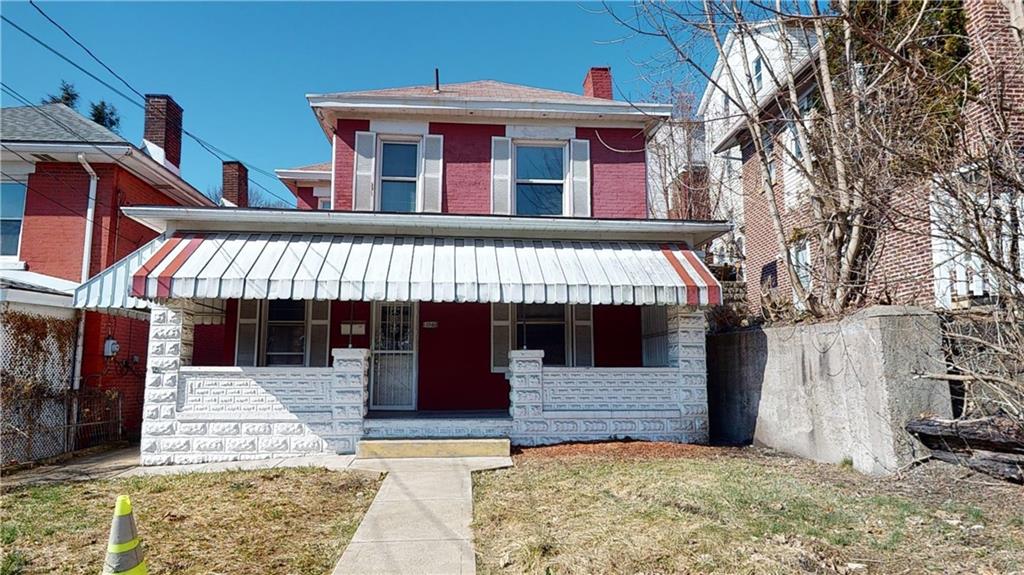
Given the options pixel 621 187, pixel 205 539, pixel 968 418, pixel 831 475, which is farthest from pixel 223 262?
pixel 968 418

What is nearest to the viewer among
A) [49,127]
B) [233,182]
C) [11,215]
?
[11,215]

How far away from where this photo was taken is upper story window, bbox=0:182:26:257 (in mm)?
11734

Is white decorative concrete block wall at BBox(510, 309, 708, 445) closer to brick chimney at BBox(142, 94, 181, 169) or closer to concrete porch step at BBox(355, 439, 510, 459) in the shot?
concrete porch step at BBox(355, 439, 510, 459)

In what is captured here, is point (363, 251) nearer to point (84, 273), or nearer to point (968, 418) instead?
point (84, 273)

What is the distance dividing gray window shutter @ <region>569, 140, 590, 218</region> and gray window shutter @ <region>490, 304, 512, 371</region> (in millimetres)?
2517

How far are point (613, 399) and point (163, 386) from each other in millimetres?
7191

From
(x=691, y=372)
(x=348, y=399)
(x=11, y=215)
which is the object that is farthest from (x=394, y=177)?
(x=11, y=215)

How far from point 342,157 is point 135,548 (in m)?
9.23

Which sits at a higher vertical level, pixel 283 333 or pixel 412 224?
pixel 412 224

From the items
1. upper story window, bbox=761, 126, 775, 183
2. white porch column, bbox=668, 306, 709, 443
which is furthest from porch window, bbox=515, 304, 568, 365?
upper story window, bbox=761, 126, 775, 183

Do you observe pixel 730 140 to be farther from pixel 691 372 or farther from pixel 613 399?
pixel 613 399

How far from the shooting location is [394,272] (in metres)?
8.87

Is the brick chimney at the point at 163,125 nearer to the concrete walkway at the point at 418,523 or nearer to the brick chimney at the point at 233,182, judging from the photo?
the brick chimney at the point at 233,182

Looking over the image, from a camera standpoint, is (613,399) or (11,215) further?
(11,215)
